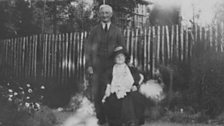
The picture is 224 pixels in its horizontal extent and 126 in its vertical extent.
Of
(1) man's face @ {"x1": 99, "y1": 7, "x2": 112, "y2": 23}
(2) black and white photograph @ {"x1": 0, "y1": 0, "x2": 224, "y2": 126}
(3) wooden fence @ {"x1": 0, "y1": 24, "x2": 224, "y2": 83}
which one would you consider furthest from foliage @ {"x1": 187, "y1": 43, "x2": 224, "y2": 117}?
(1) man's face @ {"x1": 99, "y1": 7, "x2": 112, "y2": 23}

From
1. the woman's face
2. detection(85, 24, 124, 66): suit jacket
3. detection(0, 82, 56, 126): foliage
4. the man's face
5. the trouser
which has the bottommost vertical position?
detection(0, 82, 56, 126): foliage

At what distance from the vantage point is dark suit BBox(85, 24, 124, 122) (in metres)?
6.84

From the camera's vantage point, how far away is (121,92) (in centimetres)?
654

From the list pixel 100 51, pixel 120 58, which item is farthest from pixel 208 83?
pixel 100 51

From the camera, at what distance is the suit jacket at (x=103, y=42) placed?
6836mm

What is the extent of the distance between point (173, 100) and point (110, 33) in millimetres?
2036

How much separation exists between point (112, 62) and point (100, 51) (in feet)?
1.03

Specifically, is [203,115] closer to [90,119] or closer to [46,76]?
[90,119]

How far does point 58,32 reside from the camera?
34.4ft

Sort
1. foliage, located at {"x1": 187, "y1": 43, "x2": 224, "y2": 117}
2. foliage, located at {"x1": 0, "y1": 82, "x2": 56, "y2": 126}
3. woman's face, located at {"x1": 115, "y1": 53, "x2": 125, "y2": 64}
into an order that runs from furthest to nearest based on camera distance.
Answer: foliage, located at {"x1": 187, "y1": 43, "x2": 224, "y2": 117} < woman's face, located at {"x1": 115, "y1": 53, "x2": 125, "y2": 64} < foliage, located at {"x1": 0, "y1": 82, "x2": 56, "y2": 126}

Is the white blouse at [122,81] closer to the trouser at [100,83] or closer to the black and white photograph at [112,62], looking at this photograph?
the black and white photograph at [112,62]

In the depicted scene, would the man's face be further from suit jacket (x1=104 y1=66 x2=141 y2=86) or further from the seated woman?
suit jacket (x1=104 y1=66 x2=141 y2=86)

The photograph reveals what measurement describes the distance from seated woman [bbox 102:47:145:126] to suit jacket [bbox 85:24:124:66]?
5.8 inches

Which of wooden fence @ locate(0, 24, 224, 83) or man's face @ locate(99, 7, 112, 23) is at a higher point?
man's face @ locate(99, 7, 112, 23)
